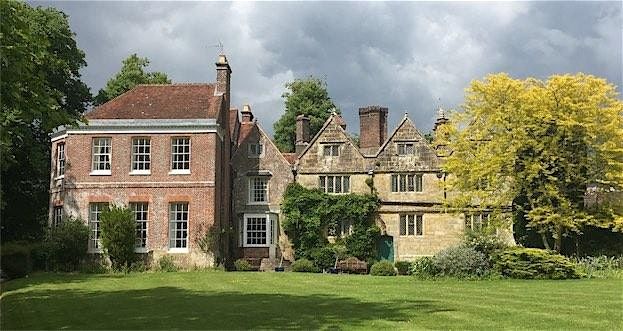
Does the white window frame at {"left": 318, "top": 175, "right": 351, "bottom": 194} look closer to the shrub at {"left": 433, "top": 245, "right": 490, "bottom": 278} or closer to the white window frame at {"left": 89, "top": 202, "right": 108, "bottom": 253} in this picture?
the white window frame at {"left": 89, "top": 202, "right": 108, "bottom": 253}

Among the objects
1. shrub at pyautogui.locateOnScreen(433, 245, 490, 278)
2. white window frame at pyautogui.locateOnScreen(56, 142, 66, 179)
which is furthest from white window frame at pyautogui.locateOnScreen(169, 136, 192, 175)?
shrub at pyautogui.locateOnScreen(433, 245, 490, 278)

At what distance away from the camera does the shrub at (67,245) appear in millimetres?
31656

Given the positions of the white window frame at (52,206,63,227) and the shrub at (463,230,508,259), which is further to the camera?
the white window frame at (52,206,63,227)

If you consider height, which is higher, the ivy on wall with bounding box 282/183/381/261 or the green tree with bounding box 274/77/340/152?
the green tree with bounding box 274/77/340/152

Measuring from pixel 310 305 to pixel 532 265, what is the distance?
47.2 feet

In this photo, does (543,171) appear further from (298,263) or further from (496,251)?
(298,263)

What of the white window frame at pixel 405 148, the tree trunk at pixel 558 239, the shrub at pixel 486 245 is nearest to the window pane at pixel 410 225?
the white window frame at pixel 405 148

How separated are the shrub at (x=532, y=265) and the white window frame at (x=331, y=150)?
51.1ft

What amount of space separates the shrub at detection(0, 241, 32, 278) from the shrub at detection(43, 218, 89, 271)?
1.93m

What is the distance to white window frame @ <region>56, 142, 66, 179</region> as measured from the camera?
35.1 meters

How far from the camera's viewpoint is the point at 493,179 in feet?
113

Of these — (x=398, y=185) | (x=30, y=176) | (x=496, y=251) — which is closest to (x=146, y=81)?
(x=30, y=176)

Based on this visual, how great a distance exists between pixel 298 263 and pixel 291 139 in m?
24.7

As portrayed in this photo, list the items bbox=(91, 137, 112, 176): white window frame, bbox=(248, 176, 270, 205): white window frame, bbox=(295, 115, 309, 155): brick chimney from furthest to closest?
bbox=(295, 115, 309, 155): brick chimney < bbox=(248, 176, 270, 205): white window frame < bbox=(91, 137, 112, 176): white window frame
